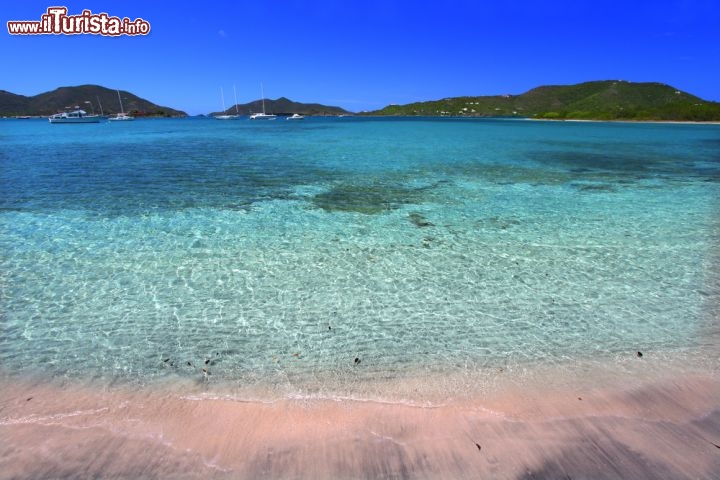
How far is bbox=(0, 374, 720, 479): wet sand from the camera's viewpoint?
3.95m

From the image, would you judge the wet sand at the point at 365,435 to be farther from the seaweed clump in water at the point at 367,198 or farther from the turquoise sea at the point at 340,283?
the seaweed clump in water at the point at 367,198

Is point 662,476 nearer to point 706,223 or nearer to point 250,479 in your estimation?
point 250,479

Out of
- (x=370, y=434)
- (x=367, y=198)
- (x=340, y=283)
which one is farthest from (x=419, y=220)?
(x=370, y=434)

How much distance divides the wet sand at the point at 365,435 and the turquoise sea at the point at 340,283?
500 mm

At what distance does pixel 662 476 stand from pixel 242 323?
6.03 meters

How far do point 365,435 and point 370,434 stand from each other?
6cm

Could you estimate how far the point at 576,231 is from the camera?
12125 mm

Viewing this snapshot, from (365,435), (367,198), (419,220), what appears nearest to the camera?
(365,435)

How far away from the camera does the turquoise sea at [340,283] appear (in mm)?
5926

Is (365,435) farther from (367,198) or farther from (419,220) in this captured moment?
(367,198)

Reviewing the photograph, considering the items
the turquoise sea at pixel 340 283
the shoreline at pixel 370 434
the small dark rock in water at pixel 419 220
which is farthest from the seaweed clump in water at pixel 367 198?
the shoreline at pixel 370 434

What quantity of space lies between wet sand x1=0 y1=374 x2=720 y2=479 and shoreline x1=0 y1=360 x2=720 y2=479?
0.01 m

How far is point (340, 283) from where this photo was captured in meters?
8.57

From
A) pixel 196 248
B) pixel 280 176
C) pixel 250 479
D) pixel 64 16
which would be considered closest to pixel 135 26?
pixel 64 16
